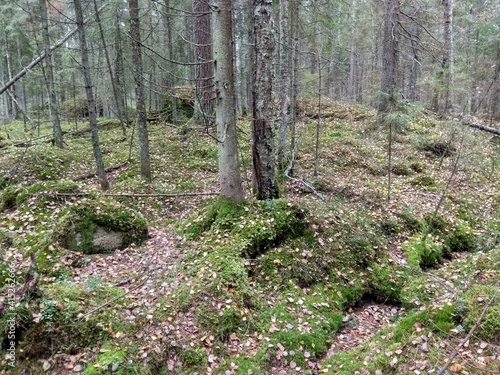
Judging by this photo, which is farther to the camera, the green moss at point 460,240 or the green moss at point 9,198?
the green moss at point 460,240

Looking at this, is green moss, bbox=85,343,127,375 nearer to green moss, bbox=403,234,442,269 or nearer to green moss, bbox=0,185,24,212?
green moss, bbox=0,185,24,212

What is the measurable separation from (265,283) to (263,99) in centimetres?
314

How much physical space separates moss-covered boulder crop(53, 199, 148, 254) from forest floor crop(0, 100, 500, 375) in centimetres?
15

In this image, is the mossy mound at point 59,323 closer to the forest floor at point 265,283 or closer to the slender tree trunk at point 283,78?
the forest floor at point 265,283

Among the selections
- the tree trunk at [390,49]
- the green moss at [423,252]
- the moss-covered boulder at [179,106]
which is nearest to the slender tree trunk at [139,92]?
the moss-covered boulder at [179,106]

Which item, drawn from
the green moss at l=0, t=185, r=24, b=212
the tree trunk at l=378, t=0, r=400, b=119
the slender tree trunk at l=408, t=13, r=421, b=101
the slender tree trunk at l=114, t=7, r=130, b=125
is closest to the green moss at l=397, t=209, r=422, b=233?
the tree trunk at l=378, t=0, r=400, b=119

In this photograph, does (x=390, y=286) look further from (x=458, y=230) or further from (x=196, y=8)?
(x=196, y=8)

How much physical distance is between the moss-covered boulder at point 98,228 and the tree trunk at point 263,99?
2.58 m

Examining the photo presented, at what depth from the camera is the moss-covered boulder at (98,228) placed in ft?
18.8

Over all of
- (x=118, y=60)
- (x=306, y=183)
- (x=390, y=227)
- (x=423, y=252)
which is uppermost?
(x=118, y=60)

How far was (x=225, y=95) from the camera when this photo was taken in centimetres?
539

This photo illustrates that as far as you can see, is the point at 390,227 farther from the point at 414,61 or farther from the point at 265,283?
the point at 414,61

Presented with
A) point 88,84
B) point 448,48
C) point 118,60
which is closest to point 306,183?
point 88,84

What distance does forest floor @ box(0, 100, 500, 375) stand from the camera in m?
3.72
